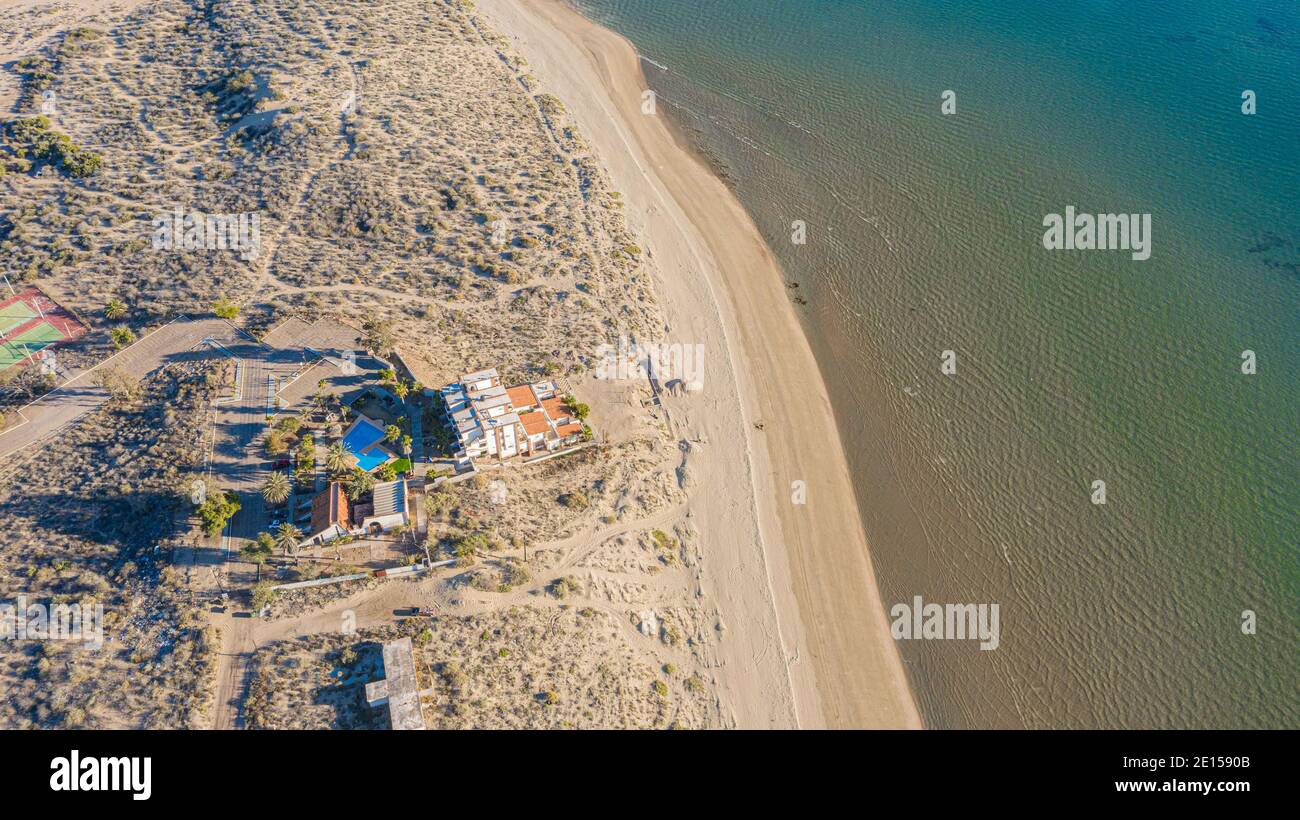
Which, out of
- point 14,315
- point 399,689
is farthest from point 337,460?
point 14,315

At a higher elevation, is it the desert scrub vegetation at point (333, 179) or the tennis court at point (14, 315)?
the desert scrub vegetation at point (333, 179)

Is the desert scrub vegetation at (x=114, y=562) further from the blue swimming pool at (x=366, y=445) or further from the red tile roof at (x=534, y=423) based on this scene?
the red tile roof at (x=534, y=423)

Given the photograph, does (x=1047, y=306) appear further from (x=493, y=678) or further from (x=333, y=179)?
(x=333, y=179)

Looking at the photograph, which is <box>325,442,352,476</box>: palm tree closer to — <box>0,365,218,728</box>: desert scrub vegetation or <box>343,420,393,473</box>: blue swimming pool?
<box>343,420,393,473</box>: blue swimming pool

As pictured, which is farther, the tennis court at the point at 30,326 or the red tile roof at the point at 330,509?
the tennis court at the point at 30,326

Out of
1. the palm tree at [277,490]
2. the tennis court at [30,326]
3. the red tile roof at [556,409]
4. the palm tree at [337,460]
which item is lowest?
the palm tree at [277,490]

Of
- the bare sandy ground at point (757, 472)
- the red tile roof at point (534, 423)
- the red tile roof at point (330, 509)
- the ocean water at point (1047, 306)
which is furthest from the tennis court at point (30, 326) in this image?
the ocean water at point (1047, 306)

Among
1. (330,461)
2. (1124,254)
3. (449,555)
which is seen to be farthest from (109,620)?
(1124,254)
